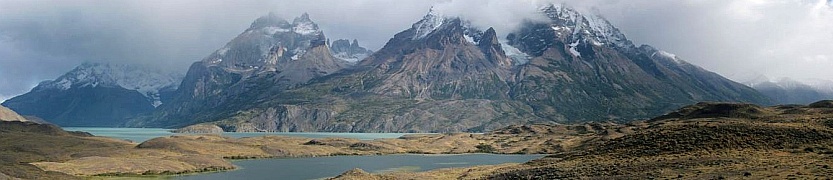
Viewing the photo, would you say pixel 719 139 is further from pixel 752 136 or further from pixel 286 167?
pixel 286 167

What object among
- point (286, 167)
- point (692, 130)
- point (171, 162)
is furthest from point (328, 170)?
point (692, 130)

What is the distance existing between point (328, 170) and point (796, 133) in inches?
4272

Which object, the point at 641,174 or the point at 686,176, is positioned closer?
the point at 686,176

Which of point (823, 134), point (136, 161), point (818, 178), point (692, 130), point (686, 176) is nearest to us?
point (818, 178)

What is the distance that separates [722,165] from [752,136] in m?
17.4

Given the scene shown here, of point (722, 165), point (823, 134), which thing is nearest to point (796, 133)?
point (823, 134)

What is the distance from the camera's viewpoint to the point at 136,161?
542 feet

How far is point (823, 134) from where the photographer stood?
88562 mm

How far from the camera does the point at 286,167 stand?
185625 mm

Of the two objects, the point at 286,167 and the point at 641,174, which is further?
the point at 286,167

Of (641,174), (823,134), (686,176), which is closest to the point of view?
(686,176)

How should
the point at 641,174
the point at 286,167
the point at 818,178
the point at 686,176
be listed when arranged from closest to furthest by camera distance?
the point at 818,178, the point at 686,176, the point at 641,174, the point at 286,167

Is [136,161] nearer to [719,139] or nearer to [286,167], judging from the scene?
[286,167]

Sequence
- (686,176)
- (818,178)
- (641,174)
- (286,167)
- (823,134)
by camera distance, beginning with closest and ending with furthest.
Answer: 1. (818,178)
2. (686,176)
3. (641,174)
4. (823,134)
5. (286,167)
